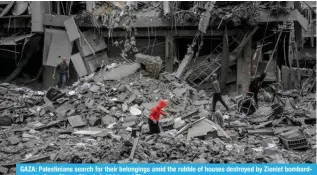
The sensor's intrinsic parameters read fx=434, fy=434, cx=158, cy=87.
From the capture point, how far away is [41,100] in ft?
51.0

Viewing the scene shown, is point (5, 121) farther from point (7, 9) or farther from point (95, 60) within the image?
point (7, 9)

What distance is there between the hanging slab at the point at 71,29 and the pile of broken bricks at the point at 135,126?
2.78 metres

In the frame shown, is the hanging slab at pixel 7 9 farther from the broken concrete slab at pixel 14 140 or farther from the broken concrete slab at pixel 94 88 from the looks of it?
the broken concrete slab at pixel 14 140

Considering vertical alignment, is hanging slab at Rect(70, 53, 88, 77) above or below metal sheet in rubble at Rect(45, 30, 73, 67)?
below

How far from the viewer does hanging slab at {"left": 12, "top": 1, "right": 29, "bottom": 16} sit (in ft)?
63.4

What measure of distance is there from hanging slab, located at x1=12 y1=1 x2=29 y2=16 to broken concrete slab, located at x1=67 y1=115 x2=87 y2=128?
25.9 feet

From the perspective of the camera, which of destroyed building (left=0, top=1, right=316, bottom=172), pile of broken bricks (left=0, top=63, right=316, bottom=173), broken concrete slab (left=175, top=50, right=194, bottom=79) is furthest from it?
broken concrete slab (left=175, top=50, right=194, bottom=79)

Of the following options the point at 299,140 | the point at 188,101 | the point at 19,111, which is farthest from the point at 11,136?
the point at 299,140

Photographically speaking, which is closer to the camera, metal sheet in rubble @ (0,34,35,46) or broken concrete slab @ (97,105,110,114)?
broken concrete slab @ (97,105,110,114)

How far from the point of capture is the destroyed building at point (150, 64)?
1306 centimetres

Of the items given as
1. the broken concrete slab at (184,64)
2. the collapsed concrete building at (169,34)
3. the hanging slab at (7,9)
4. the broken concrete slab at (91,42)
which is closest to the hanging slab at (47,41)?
the collapsed concrete building at (169,34)

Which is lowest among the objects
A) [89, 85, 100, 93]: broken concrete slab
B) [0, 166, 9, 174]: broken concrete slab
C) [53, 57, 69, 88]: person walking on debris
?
[0, 166, 9, 174]: broken concrete slab

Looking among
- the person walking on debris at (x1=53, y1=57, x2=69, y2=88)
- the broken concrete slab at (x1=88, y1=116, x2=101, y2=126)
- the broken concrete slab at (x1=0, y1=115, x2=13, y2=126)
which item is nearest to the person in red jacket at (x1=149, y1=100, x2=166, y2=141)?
the broken concrete slab at (x1=88, y1=116, x2=101, y2=126)
